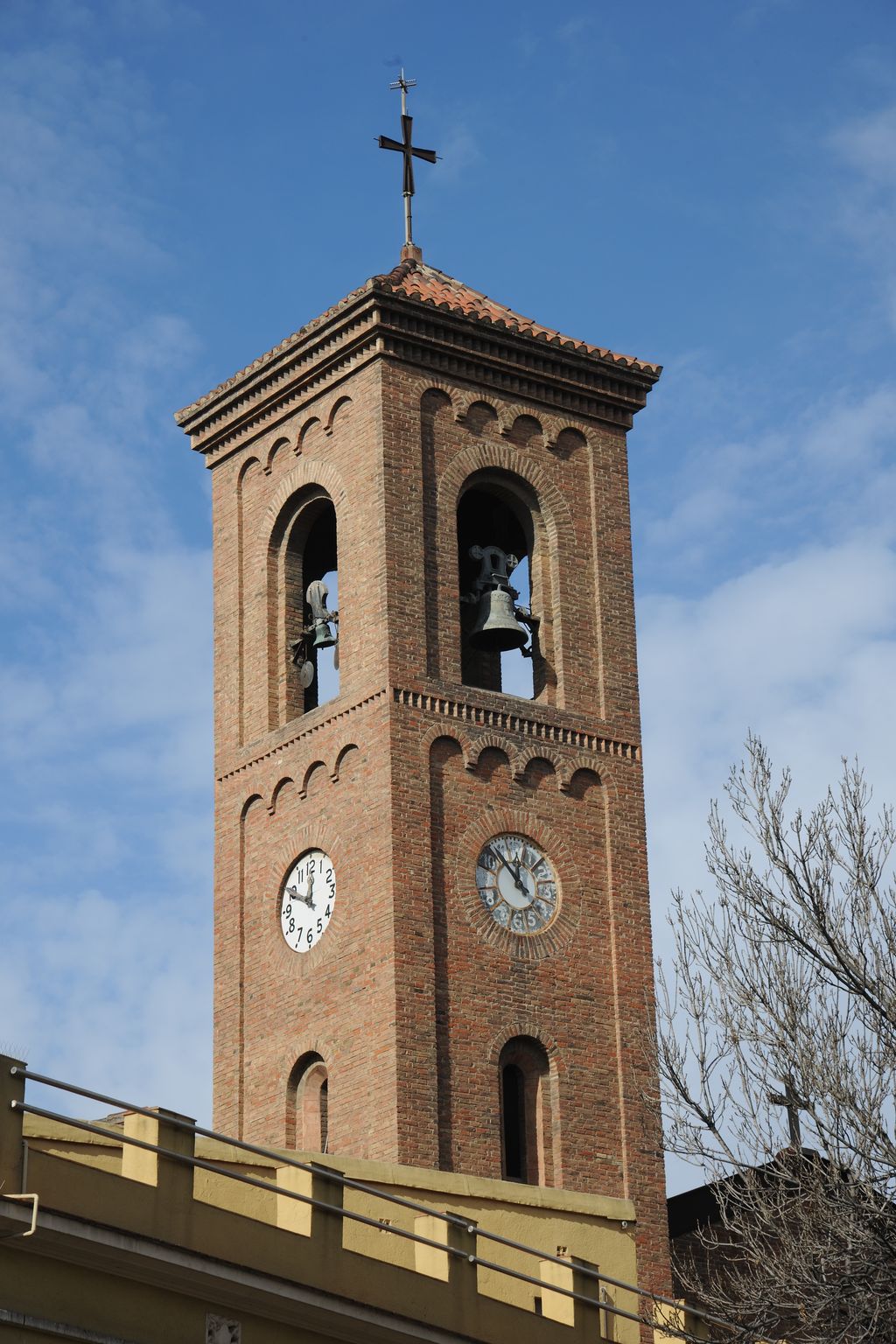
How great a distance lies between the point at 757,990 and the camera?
69.8 ft

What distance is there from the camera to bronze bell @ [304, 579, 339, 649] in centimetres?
3056

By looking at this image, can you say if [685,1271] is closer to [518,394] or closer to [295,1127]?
[295,1127]

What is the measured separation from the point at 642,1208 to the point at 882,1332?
829 cm

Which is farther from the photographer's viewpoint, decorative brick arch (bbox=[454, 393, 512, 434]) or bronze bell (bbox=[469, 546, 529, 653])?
decorative brick arch (bbox=[454, 393, 512, 434])

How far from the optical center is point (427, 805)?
2847 centimetres

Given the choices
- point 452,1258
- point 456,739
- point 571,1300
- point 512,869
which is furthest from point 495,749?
point 452,1258

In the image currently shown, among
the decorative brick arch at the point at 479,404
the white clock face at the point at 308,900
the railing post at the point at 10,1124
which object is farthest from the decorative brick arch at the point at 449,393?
the railing post at the point at 10,1124

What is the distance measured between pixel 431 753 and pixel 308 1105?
157 inches

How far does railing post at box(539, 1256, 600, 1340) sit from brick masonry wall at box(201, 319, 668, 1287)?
526cm

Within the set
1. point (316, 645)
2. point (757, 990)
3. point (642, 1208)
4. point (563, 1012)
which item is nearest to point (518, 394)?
point (316, 645)

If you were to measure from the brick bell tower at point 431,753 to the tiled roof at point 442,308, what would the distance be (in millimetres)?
51

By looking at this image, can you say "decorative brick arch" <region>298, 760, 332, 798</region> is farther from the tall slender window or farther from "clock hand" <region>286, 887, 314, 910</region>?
the tall slender window

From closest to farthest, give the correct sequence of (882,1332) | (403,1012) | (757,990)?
(882,1332)
(757,990)
(403,1012)

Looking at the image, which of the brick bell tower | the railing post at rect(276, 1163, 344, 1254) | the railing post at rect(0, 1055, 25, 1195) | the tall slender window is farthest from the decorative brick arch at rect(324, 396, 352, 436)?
the railing post at rect(0, 1055, 25, 1195)
